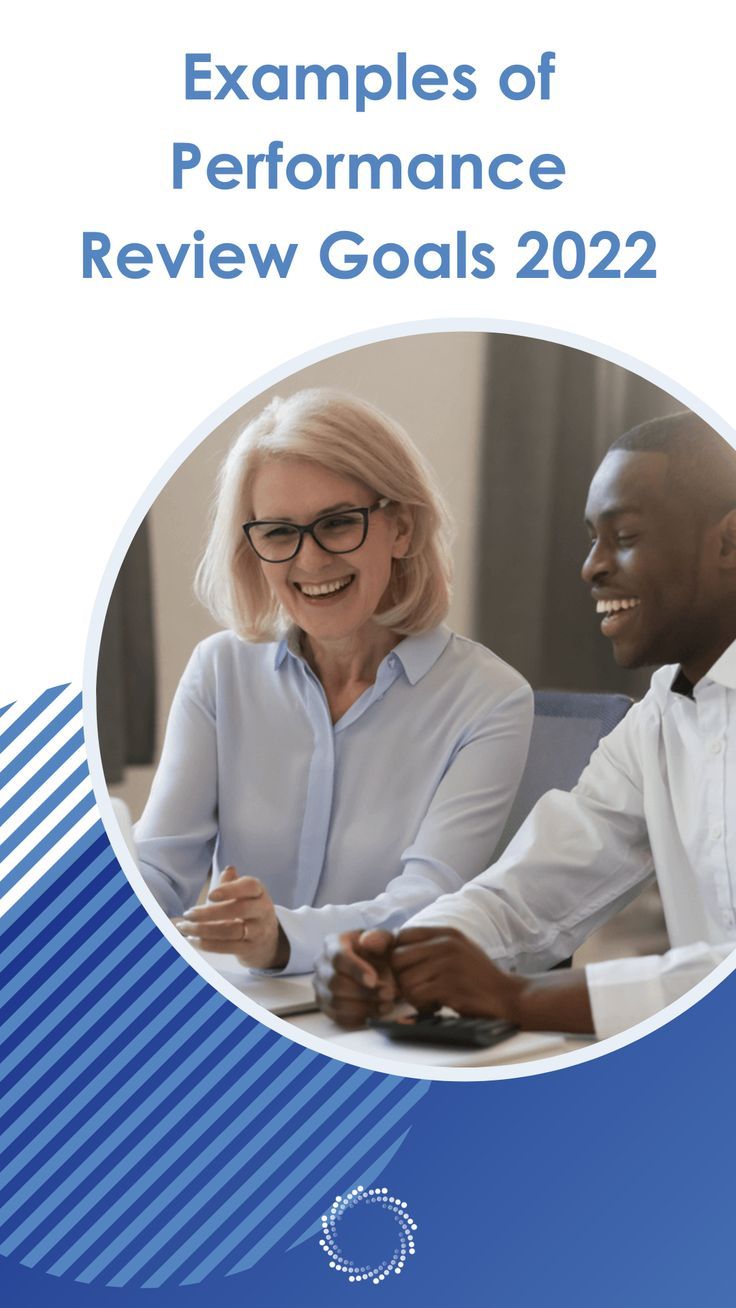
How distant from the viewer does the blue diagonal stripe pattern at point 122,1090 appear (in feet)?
3.90

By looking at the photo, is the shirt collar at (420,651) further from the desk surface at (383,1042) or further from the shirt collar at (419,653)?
the desk surface at (383,1042)

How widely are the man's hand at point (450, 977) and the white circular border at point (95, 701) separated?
0.07 m

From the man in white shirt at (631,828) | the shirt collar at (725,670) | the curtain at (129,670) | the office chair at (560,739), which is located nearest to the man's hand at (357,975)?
the man in white shirt at (631,828)

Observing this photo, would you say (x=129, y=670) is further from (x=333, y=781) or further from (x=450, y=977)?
(x=450, y=977)

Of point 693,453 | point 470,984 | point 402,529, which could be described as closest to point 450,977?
point 470,984

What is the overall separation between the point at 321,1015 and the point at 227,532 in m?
0.43

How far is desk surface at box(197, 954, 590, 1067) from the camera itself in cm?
115

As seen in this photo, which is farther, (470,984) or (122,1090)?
(122,1090)

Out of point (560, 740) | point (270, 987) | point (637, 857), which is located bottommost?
point (270, 987)

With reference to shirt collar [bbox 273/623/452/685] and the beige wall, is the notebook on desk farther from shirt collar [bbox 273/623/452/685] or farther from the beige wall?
shirt collar [bbox 273/623/452/685]

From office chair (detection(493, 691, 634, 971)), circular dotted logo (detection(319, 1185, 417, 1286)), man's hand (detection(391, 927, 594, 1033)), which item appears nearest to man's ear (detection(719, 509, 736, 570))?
office chair (detection(493, 691, 634, 971))

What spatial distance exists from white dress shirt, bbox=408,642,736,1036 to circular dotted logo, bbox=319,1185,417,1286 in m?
0.24

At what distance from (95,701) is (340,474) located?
31cm

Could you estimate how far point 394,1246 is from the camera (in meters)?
1.18
